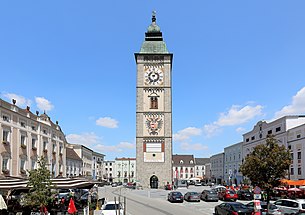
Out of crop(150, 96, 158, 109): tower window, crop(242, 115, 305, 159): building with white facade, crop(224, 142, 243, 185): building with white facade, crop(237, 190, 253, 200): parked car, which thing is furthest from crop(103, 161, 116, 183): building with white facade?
crop(237, 190, 253, 200): parked car

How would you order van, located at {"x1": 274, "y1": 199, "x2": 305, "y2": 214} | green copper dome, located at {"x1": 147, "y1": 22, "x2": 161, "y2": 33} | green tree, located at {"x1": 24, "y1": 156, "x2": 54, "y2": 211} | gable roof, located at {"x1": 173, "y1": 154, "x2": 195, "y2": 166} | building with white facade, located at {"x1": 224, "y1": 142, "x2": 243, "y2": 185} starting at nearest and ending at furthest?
1. green tree, located at {"x1": 24, "y1": 156, "x2": 54, "y2": 211}
2. van, located at {"x1": 274, "y1": 199, "x2": 305, "y2": 214}
3. green copper dome, located at {"x1": 147, "y1": 22, "x2": 161, "y2": 33}
4. building with white facade, located at {"x1": 224, "y1": 142, "x2": 243, "y2": 185}
5. gable roof, located at {"x1": 173, "y1": 154, "x2": 195, "y2": 166}

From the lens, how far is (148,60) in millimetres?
82375

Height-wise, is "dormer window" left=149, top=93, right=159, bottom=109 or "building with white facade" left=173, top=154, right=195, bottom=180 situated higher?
"dormer window" left=149, top=93, right=159, bottom=109

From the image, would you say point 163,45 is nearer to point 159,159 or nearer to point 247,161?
point 159,159

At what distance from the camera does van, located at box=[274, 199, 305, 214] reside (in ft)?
88.4

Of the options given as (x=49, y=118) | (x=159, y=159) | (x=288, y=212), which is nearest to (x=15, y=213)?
(x=288, y=212)

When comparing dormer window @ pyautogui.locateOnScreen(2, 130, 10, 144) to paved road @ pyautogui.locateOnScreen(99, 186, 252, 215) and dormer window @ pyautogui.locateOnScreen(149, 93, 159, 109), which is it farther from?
dormer window @ pyautogui.locateOnScreen(149, 93, 159, 109)

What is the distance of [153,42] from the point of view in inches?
3332

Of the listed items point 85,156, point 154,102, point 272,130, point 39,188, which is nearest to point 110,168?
point 85,156

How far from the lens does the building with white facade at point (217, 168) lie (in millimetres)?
126188

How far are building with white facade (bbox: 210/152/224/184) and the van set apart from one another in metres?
96.5

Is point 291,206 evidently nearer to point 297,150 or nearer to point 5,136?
point 5,136

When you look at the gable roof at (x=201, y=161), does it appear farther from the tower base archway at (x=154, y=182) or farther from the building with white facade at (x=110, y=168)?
the tower base archway at (x=154, y=182)

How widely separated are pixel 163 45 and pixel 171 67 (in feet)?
17.2
